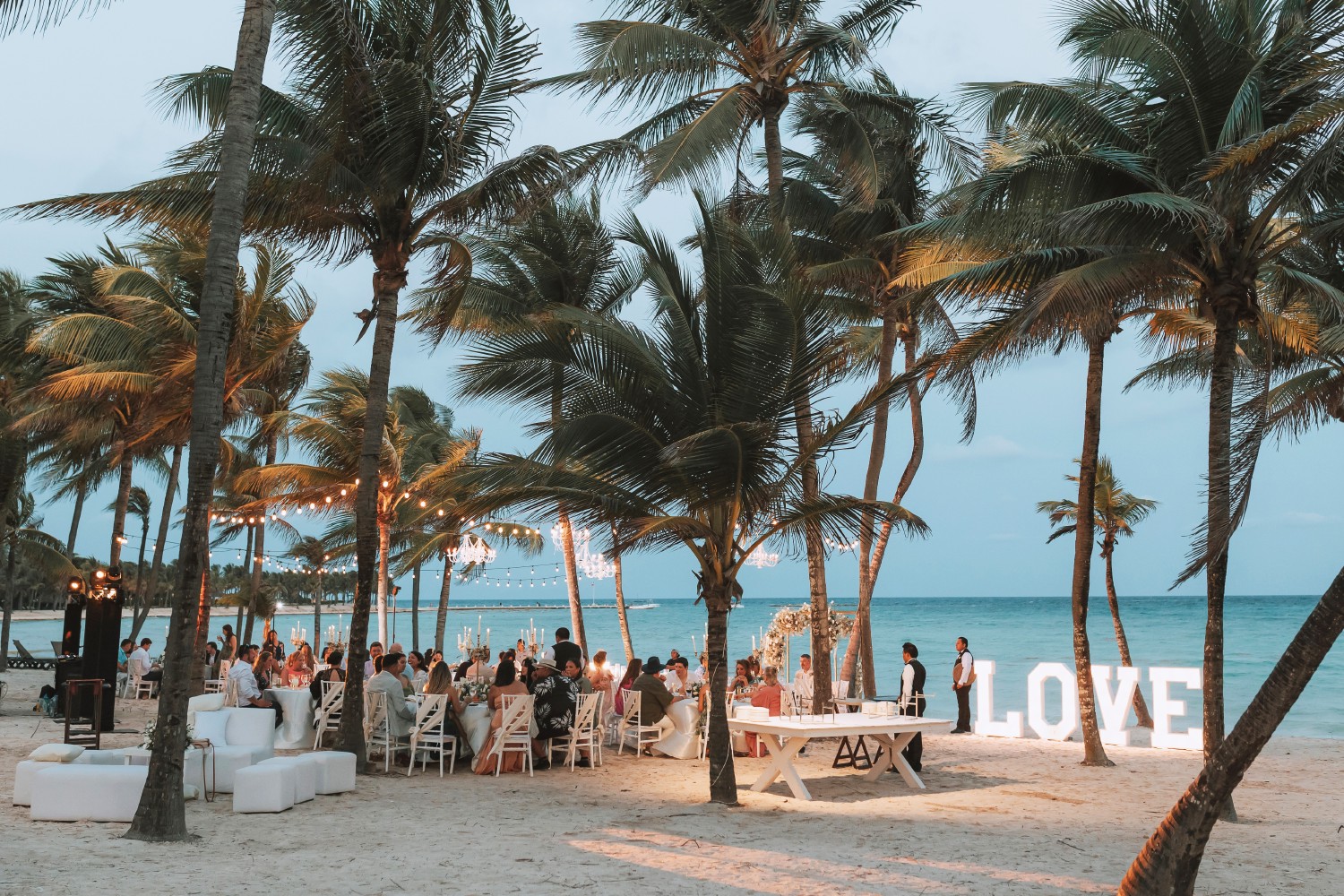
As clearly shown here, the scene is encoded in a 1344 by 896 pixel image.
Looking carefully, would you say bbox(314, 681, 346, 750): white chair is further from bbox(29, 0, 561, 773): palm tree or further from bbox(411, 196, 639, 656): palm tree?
bbox(411, 196, 639, 656): palm tree

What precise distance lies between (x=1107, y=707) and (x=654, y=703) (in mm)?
6250

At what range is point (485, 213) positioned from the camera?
11922mm

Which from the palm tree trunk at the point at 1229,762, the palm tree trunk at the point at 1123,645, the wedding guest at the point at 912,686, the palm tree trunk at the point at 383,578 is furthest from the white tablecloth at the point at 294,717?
the palm tree trunk at the point at 1123,645

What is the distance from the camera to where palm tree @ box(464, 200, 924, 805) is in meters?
9.06

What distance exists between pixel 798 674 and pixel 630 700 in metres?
3.75

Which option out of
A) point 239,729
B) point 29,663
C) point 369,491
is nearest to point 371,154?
point 369,491

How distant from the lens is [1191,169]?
9.09m

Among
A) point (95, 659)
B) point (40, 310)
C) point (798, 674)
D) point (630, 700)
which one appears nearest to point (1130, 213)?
point (630, 700)

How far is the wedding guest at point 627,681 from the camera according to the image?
14.2 metres

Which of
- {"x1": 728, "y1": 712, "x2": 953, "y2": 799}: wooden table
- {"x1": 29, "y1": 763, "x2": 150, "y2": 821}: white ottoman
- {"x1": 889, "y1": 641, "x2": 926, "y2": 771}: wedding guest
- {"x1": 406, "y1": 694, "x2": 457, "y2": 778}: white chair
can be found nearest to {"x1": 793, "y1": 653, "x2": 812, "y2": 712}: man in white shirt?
{"x1": 889, "y1": 641, "x2": 926, "y2": 771}: wedding guest

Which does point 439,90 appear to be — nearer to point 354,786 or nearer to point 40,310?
point 354,786

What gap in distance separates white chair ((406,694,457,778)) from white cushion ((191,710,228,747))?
1897 millimetres

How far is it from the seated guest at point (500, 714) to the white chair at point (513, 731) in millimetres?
41

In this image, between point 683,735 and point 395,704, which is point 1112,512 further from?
point 395,704
